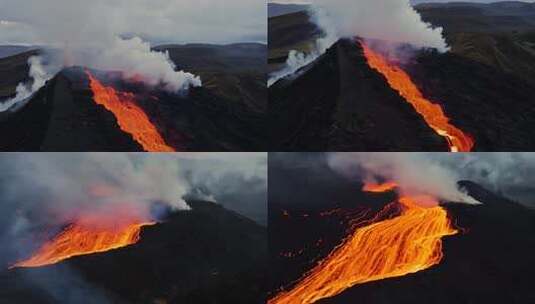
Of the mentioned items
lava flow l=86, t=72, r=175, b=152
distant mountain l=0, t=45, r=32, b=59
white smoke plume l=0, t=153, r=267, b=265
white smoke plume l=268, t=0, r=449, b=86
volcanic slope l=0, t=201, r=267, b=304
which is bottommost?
volcanic slope l=0, t=201, r=267, b=304

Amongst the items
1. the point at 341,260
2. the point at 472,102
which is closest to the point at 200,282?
the point at 341,260

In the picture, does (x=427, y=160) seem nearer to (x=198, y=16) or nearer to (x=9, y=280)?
(x=198, y=16)

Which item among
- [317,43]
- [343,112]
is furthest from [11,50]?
[343,112]

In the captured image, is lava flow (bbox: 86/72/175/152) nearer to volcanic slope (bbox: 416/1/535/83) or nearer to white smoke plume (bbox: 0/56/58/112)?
white smoke plume (bbox: 0/56/58/112)

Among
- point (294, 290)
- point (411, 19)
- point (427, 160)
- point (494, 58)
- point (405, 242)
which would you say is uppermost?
point (411, 19)

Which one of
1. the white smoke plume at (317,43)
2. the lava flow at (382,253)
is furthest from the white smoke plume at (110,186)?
the white smoke plume at (317,43)

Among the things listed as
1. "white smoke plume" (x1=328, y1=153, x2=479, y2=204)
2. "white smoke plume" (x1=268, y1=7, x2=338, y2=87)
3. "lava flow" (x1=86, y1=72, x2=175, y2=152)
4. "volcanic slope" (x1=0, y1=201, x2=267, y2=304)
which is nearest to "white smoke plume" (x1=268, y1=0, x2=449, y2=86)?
"white smoke plume" (x1=268, y1=7, x2=338, y2=87)

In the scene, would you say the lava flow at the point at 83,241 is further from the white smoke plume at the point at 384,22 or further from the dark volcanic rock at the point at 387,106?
the white smoke plume at the point at 384,22
